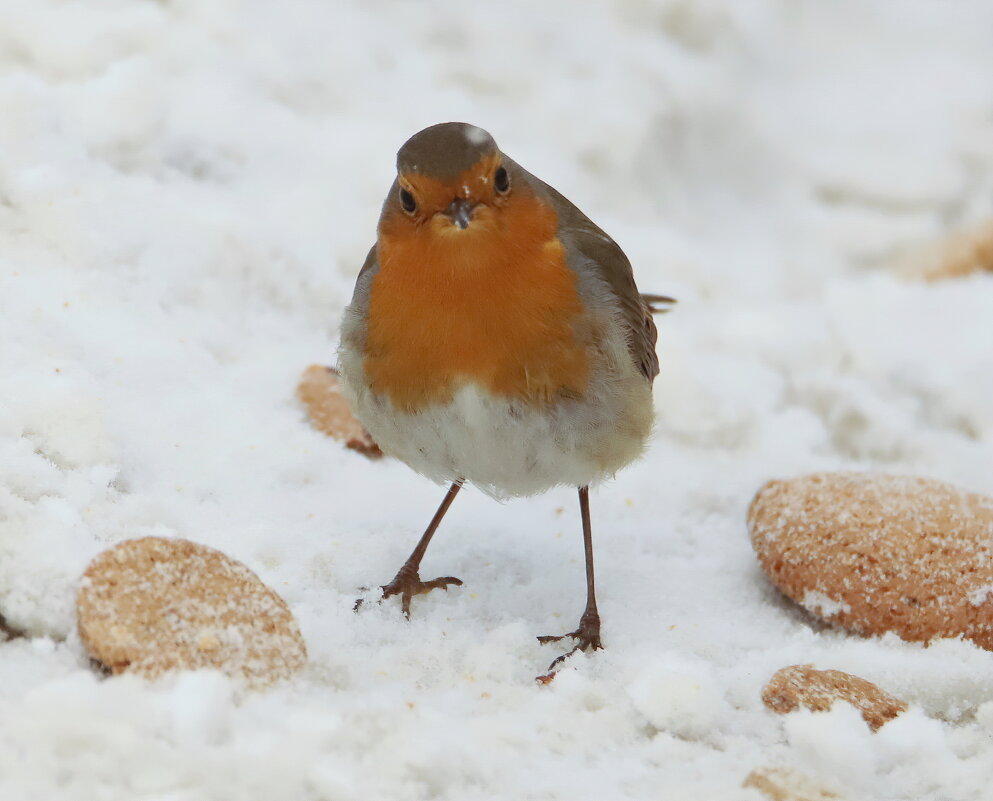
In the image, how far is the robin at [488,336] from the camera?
2791 millimetres

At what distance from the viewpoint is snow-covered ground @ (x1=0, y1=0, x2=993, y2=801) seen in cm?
247

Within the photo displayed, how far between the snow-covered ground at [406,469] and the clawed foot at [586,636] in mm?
77

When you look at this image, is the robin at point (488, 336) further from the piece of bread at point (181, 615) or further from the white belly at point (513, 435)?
the piece of bread at point (181, 615)

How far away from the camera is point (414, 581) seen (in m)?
3.26

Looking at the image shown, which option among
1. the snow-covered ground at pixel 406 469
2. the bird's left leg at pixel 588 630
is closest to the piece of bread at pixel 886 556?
the snow-covered ground at pixel 406 469

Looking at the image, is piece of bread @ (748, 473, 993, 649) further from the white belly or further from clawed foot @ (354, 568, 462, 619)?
clawed foot @ (354, 568, 462, 619)

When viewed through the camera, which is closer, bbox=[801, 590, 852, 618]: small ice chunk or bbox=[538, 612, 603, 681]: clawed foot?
bbox=[538, 612, 603, 681]: clawed foot

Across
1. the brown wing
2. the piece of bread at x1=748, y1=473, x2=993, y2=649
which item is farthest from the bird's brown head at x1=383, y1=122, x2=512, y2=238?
the piece of bread at x1=748, y1=473, x2=993, y2=649

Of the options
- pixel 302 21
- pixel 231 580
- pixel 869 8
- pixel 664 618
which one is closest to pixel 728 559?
pixel 664 618

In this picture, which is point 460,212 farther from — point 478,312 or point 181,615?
point 181,615

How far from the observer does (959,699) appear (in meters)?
2.91

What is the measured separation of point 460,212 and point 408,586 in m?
1.08

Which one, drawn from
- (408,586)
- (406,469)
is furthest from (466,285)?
(406,469)

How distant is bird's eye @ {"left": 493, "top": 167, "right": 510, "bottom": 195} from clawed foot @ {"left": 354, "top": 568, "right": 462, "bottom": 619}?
1100 millimetres
